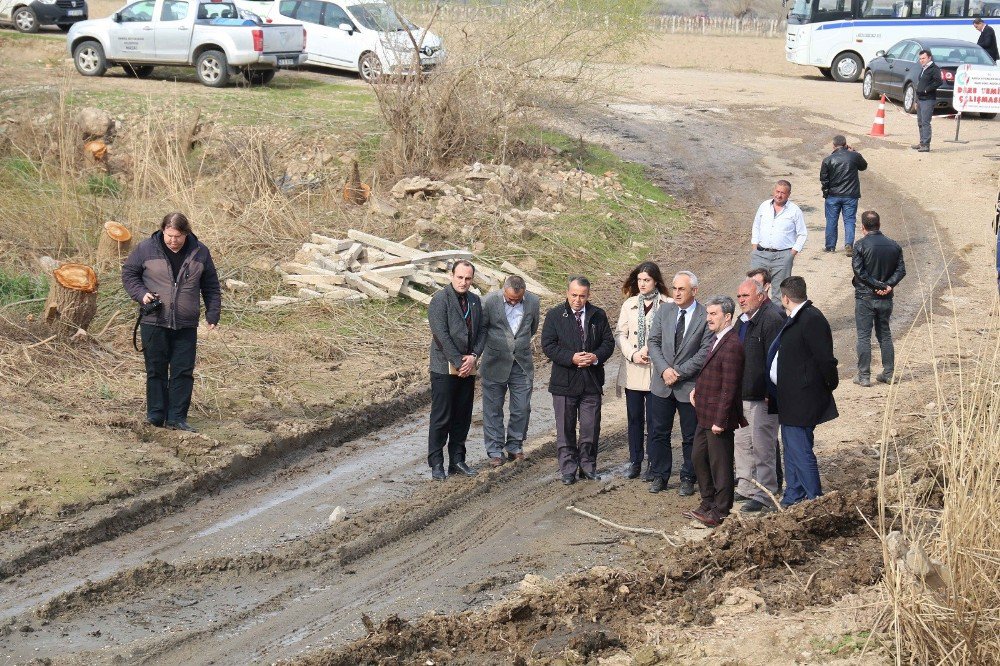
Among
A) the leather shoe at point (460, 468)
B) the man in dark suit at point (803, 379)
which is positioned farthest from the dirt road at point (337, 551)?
the man in dark suit at point (803, 379)

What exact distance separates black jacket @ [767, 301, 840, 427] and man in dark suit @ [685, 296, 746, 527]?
0.35m

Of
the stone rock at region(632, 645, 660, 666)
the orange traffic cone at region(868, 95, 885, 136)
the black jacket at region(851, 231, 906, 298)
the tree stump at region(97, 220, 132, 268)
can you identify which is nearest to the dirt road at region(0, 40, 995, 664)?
the black jacket at region(851, 231, 906, 298)

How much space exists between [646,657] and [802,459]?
2774 mm

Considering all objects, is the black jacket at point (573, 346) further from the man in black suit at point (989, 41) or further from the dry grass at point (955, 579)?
the man in black suit at point (989, 41)

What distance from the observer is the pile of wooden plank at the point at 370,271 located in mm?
13203

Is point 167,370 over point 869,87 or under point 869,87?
under

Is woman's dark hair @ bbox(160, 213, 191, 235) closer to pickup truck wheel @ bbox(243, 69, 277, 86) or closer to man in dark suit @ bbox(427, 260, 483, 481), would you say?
man in dark suit @ bbox(427, 260, 483, 481)

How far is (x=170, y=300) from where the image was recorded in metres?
9.27

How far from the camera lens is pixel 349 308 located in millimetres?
12844

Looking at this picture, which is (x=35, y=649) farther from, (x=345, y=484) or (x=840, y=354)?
(x=840, y=354)

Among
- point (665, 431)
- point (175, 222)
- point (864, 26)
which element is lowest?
point (665, 431)

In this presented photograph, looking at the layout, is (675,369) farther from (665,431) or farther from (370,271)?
(370,271)

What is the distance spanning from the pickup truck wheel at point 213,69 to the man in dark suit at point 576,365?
16.2 metres

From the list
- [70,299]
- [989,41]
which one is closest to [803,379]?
[70,299]
